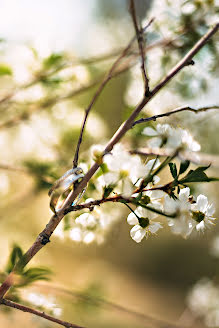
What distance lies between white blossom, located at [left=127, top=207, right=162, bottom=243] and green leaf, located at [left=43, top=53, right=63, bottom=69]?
15.7 inches

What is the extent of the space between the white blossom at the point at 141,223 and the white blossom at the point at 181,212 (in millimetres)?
27

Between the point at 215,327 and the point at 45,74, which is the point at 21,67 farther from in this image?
the point at 215,327

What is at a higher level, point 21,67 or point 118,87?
point 118,87

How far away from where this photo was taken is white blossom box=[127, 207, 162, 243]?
0.91ft

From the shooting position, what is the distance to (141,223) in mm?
277

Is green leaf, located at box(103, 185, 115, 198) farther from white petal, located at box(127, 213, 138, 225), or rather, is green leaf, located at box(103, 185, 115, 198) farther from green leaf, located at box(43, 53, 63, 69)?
green leaf, located at box(43, 53, 63, 69)

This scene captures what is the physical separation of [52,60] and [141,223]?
42cm

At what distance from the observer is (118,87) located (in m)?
2.21

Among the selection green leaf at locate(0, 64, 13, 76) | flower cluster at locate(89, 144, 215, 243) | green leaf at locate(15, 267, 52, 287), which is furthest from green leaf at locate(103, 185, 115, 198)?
green leaf at locate(0, 64, 13, 76)

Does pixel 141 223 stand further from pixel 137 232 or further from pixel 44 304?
pixel 44 304

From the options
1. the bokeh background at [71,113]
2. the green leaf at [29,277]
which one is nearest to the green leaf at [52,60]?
the bokeh background at [71,113]

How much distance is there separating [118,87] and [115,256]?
131cm

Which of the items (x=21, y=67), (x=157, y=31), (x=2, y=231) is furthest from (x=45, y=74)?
(x=2, y=231)

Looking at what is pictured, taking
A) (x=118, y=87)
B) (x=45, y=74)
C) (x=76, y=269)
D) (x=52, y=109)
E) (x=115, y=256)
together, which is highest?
(x=118, y=87)
